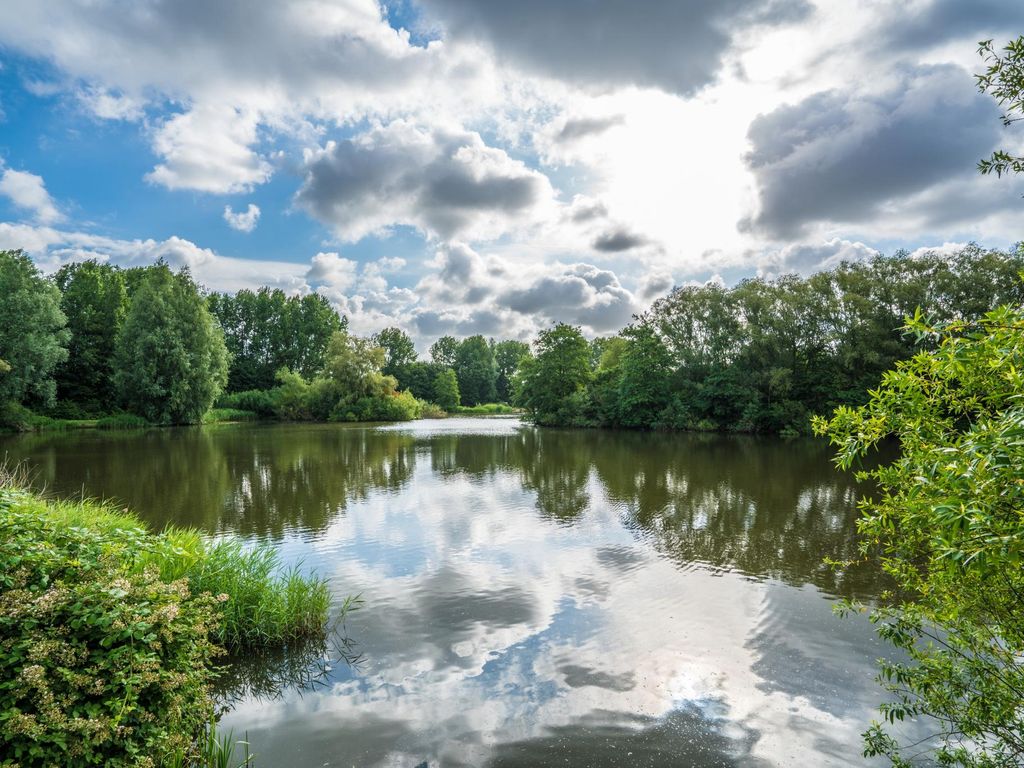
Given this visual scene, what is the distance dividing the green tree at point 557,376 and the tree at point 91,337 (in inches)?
1441

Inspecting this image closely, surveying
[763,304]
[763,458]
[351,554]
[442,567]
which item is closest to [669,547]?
[442,567]

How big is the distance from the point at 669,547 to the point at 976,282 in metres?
35.9

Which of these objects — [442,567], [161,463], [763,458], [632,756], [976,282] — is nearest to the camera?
[632,756]

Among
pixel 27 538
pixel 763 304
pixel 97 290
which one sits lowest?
pixel 27 538

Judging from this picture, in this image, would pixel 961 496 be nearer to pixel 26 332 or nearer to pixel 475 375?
pixel 26 332

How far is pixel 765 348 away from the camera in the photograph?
131ft

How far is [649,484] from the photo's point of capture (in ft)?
59.3

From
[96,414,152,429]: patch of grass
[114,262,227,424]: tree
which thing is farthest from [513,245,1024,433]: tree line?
[96,414,152,429]: patch of grass

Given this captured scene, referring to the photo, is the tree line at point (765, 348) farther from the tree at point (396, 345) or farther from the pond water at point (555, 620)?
the tree at point (396, 345)

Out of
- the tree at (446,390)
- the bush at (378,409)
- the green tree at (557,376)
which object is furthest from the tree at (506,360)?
the green tree at (557,376)

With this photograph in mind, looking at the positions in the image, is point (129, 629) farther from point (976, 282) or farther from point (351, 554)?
point (976, 282)

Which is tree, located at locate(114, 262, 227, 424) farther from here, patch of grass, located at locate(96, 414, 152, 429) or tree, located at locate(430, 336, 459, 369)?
tree, located at locate(430, 336, 459, 369)

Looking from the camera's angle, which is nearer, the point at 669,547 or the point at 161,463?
the point at 669,547

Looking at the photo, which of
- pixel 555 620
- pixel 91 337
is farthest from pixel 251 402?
pixel 555 620
